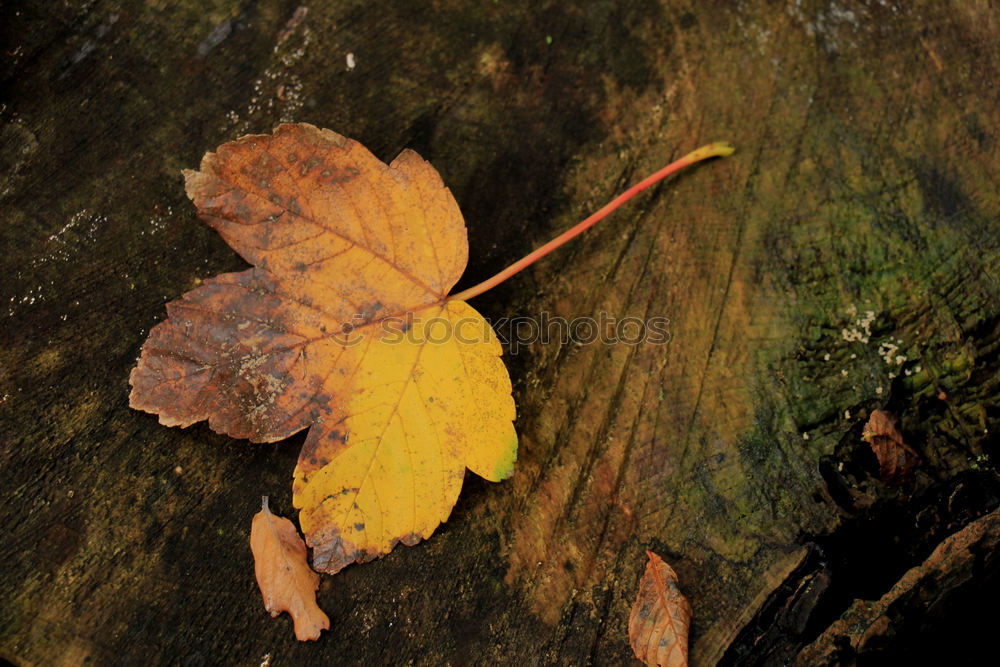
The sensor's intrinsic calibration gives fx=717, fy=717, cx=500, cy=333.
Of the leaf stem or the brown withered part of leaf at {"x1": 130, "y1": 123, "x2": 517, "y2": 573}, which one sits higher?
the leaf stem

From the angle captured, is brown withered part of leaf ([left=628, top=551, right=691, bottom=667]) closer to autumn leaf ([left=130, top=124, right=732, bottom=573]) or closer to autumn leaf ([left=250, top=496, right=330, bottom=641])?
autumn leaf ([left=130, top=124, right=732, bottom=573])

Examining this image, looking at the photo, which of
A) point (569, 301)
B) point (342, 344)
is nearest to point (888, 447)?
point (569, 301)

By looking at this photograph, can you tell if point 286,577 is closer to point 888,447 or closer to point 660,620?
point 660,620

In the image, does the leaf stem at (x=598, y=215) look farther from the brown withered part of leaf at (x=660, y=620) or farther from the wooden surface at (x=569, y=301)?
the brown withered part of leaf at (x=660, y=620)

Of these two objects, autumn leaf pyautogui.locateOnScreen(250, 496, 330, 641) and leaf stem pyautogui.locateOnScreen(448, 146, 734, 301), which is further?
leaf stem pyautogui.locateOnScreen(448, 146, 734, 301)

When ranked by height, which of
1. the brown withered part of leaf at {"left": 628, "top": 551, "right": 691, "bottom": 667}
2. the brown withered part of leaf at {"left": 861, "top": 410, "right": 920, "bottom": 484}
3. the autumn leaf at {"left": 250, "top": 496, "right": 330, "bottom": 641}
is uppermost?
the brown withered part of leaf at {"left": 861, "top": 410, "right": 920, "bottom": 484}

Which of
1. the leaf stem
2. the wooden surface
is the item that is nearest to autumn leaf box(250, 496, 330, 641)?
the wooden surface

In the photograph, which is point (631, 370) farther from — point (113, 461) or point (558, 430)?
point (113, 461)
